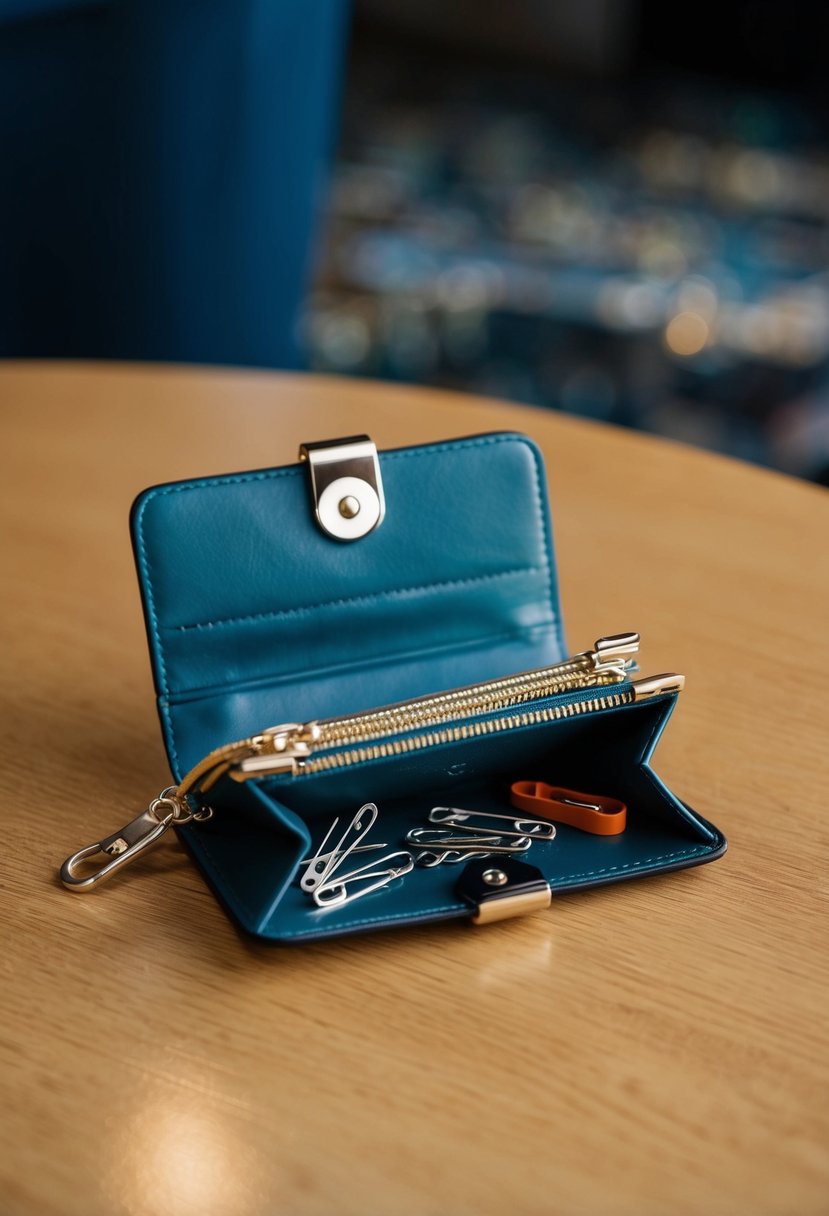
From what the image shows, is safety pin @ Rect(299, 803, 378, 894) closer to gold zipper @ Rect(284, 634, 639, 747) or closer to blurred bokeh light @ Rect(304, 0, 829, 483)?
gold zipper @ Rect(284, 634, 639, 747)

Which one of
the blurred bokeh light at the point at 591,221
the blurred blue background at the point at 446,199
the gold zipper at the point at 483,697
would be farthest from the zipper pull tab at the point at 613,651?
the blurred bokeh light at the point at 591,221

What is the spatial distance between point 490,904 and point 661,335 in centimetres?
311

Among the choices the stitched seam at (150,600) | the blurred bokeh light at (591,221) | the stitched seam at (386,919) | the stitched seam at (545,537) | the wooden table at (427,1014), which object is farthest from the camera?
the blurred bokeh light at (591,221)

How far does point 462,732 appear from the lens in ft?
2.33

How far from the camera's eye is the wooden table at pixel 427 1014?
1.81 ft

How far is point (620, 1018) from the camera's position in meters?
0.64

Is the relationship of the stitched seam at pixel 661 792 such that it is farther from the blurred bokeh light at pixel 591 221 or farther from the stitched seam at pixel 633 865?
the blurred bokeh light at pixel 591 221

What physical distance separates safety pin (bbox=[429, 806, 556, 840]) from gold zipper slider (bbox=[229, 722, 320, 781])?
0.11m

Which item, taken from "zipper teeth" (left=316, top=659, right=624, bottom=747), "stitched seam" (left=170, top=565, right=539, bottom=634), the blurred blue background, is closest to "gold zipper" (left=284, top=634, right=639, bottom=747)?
"zipper teeth" (left=316, top=659, right=624, bottom=747)

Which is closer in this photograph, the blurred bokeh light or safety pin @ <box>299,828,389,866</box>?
safety pin @ <box>299,828,389,866</box>

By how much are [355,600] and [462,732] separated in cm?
16

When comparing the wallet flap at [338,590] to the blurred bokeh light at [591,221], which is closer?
the wallet flap at [338,590]

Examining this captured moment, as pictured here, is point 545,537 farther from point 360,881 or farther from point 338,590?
point 360,881

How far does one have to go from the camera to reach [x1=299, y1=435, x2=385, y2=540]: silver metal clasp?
809 millimetres
